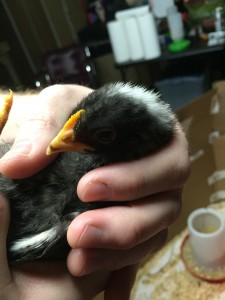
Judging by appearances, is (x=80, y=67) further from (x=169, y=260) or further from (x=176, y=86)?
(x=169, y=260)

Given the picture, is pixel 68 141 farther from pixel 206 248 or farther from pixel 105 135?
pixel 206 248

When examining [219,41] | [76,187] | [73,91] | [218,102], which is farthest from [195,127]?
[219,41]

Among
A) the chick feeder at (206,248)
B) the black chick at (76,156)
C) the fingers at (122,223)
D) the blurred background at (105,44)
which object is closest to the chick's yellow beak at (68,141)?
the black chick at (76,156)

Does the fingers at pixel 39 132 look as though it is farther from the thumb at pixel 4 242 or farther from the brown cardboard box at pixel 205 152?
the brown cardboard box at pixel 205 152

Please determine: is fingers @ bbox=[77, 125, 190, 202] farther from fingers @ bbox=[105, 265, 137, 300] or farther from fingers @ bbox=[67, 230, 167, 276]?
fingers @ bbox=[105, 265, 137, 300]

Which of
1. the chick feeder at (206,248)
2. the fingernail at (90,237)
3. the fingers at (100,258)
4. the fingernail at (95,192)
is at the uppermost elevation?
the fingernail at (95,192)
